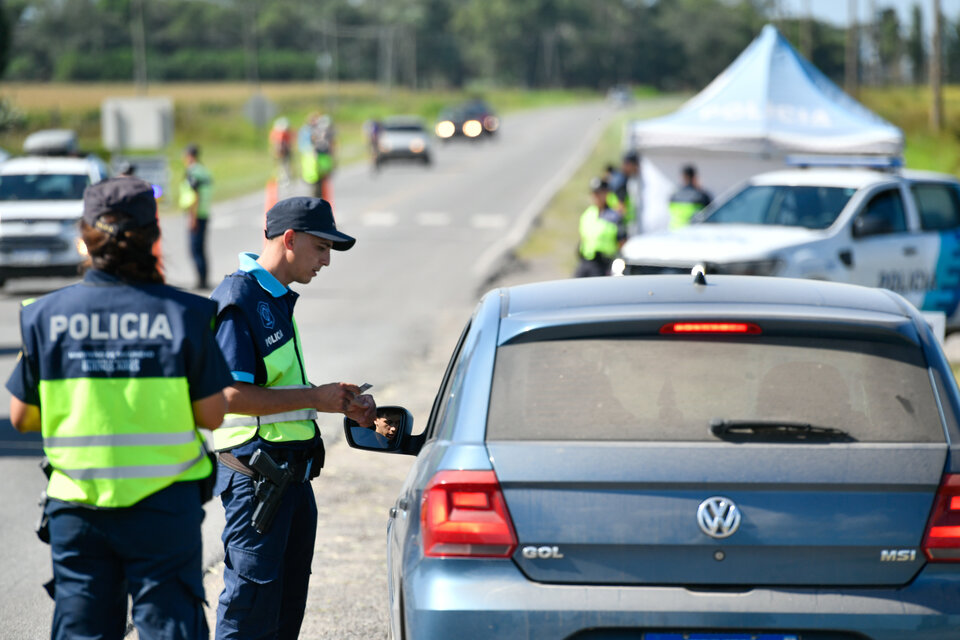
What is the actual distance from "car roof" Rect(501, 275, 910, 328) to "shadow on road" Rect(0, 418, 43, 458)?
622 centimetres

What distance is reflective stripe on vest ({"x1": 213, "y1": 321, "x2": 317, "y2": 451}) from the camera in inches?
179

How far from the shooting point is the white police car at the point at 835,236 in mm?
13172

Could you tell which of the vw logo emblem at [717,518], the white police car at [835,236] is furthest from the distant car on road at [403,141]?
the vw logo emblem at [717,518]

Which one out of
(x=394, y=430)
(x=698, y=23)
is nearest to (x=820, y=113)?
(x=394, y=430)

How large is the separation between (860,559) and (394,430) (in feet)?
6.17

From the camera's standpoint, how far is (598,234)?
1520 cm

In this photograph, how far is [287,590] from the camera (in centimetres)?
478

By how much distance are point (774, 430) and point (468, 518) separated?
800 mm

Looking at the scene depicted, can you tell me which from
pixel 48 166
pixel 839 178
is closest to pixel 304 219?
pixel 839 178

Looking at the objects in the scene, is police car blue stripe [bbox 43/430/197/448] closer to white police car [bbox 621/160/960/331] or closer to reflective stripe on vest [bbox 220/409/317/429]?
reflective stripe on vest [bbox 220/409/317/429]

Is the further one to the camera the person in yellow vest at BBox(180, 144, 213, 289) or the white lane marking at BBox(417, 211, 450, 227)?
the white lane marking at BBox(417, 211, 450, 227)

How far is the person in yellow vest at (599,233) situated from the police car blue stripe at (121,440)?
462 inches

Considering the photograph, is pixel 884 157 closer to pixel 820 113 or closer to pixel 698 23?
pixel 820 113

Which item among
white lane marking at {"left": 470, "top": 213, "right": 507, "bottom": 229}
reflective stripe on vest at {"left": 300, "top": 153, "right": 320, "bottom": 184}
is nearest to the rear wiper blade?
reflective stripe on vest at {"left": 300, "top": 153, "right": 320, "bottom": 184}
